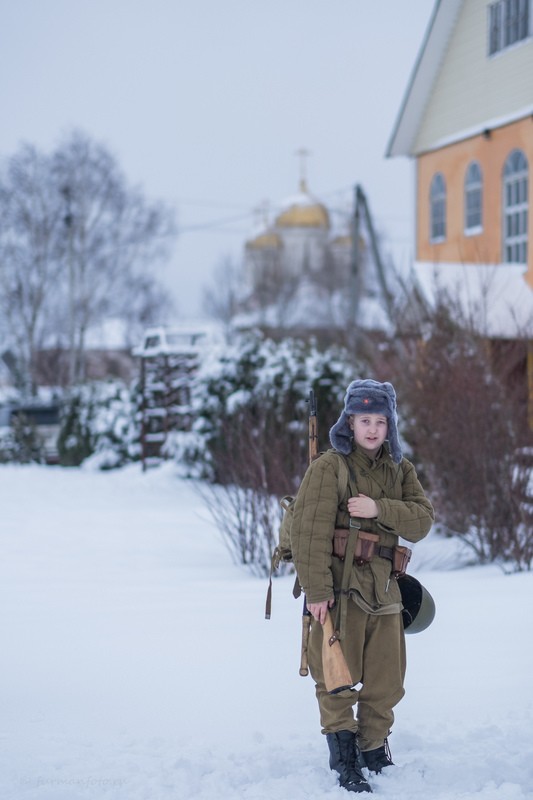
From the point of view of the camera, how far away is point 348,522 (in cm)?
414

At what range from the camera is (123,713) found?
5.01 metres

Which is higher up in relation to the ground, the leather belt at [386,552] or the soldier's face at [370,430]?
the soldier's face at [370,430]

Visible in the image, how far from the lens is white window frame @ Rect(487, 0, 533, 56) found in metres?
16.8

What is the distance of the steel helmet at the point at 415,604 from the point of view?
14.1 ft

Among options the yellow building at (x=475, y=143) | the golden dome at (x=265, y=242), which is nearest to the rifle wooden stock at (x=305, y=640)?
the yellow building at (x=475, y=143)

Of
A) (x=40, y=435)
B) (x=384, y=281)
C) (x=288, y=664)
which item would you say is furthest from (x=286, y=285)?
(x=288, y=664)

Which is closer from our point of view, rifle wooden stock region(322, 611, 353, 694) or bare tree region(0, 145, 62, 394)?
rifle wooden stock region(322, 611, 353, 694)

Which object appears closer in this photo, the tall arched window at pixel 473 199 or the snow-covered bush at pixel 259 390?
the snow-covered bush at pixel 259 390

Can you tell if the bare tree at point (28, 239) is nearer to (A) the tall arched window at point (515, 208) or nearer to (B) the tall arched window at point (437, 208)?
(B) the tall arched window at point (437, 208)

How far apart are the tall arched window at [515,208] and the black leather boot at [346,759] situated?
1460cm

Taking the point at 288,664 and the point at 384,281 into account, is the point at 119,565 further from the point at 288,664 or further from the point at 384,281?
the point at 384,281

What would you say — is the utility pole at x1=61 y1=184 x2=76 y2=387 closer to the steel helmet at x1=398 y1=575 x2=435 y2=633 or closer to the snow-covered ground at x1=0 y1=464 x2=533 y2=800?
the snow-covered ground at x1=0 y1=464 x2=533 y2=800

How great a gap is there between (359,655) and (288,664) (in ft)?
5.35

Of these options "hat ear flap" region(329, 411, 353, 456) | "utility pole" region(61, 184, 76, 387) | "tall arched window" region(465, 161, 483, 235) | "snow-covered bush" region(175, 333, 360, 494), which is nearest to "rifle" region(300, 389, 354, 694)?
"hat ear flap" region(329, 411, 353, 456)
